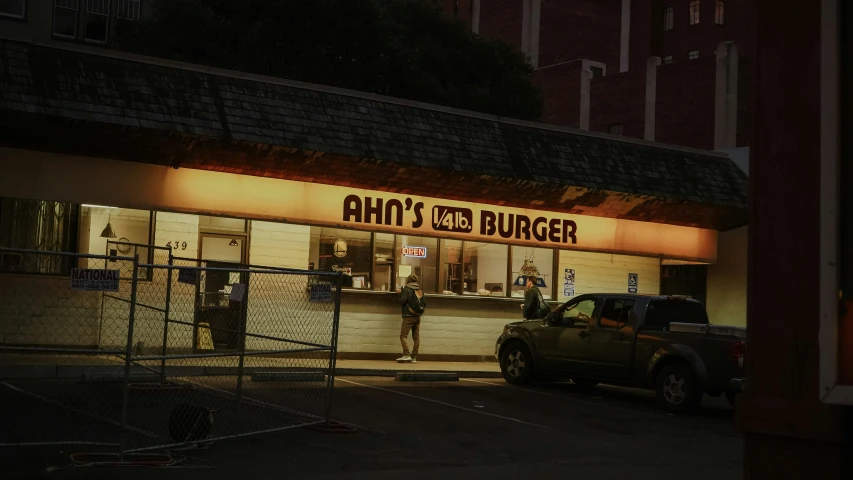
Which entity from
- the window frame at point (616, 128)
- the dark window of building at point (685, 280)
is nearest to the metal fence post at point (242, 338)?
the dark window of building at point (685, 280)

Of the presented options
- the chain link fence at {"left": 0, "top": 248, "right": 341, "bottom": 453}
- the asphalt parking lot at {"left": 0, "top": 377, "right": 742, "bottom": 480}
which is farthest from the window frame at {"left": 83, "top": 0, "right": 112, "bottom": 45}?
the asphalt parking lot at {"left": 0, "top": 377, "right": 742, "bottom": 480}

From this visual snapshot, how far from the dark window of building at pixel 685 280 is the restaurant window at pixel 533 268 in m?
Answer: 3.58

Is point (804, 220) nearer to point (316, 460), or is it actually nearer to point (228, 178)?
point (316, 460)

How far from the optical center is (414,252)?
2316cm

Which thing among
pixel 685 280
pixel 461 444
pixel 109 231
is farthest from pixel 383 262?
pixel 461 444

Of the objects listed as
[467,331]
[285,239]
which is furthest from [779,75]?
[467,331]

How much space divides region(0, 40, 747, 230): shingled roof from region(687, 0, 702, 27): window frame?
40511 mm

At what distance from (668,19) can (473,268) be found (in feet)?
153

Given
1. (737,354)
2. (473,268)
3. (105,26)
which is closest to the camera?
(737,354)

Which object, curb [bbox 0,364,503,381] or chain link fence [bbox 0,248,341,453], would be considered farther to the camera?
curb [bbox 0,364,503,381]

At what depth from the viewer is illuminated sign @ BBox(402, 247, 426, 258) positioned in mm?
23016

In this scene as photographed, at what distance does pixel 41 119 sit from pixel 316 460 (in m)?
8.94

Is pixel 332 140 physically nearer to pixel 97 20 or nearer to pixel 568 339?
pixel 568 339

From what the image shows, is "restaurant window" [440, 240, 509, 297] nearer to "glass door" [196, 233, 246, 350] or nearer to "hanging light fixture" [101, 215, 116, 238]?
"hanging light fixture" [101, 215, 116, 238]
